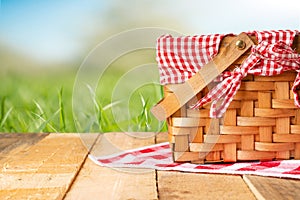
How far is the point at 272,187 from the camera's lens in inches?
38.8

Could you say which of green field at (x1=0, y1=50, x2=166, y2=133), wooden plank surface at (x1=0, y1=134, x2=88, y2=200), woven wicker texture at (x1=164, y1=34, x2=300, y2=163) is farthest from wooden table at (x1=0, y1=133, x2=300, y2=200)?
green field at (x1=0, y1=50, x2=166, y2=133)

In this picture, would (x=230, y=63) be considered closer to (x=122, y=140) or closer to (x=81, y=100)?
(x=122, y=140)

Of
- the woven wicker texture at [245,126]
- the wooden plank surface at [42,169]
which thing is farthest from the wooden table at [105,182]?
the woven wicker texture at [245,126]

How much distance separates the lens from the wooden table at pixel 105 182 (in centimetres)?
96

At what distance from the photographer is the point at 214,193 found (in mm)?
964

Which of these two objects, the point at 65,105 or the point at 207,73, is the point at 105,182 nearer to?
the point at 207,73

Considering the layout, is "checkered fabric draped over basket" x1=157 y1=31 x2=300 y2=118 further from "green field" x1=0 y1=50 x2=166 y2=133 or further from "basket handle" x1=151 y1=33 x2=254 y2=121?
"green field" x1=0 y1=50 x2=166 y2=133

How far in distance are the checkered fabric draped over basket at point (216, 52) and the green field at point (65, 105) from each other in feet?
2.16

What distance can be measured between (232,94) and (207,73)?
0.07 meters

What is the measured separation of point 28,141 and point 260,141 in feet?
2.59

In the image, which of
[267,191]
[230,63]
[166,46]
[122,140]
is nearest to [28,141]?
[122,140]

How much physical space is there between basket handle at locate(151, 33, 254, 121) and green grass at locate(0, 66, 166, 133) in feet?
2.34

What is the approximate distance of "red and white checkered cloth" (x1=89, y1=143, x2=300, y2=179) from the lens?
1.11 meters

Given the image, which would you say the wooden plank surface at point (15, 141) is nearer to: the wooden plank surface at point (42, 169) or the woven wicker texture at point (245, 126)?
the wooden plank surface at point (42, 169)
